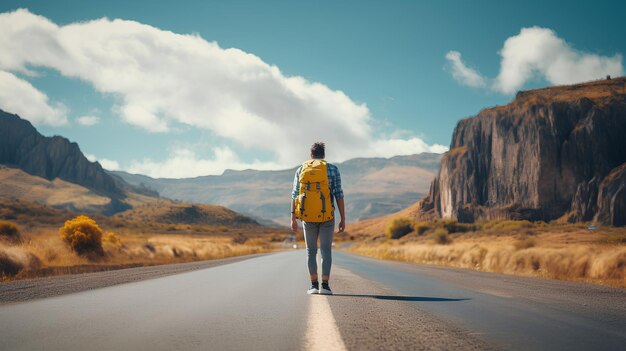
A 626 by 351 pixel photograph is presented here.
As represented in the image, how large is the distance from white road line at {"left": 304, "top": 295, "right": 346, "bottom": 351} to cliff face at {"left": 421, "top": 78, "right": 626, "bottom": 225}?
3438 inches

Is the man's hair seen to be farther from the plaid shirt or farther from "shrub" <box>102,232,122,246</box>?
"shrub" <box>102,232,122,246</box>

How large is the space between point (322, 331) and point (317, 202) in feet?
11.4

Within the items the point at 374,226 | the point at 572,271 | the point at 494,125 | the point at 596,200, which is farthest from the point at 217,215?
the point at 572,271

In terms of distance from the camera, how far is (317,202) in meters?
8.38

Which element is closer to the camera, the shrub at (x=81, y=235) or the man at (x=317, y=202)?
the man at (x=317, y=202)

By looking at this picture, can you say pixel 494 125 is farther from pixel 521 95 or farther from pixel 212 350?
pixel 212 350

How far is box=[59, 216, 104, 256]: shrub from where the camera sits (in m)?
22.7

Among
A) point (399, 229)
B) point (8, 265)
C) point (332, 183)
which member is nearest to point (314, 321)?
point (332, 183)

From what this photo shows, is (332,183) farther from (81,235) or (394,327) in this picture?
(81,235)

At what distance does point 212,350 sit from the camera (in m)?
4.25

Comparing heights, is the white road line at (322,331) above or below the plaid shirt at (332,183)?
below

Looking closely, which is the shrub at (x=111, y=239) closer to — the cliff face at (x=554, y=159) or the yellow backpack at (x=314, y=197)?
the yellow backpack at (x=314, y=197)

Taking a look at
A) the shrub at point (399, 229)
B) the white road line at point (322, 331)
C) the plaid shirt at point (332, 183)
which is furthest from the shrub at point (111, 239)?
the shrub at point (399, 229)

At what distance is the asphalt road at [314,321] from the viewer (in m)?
4.54
